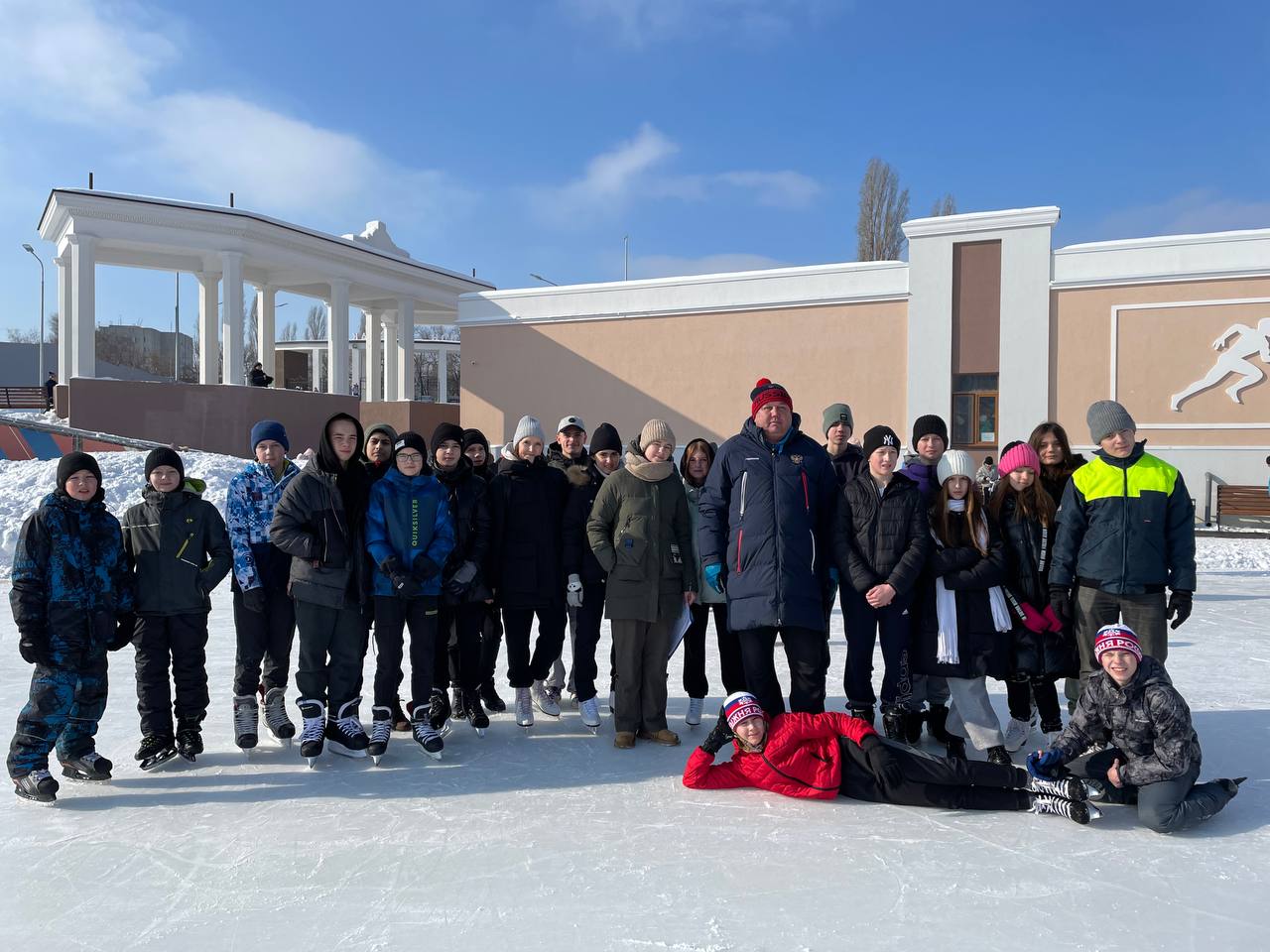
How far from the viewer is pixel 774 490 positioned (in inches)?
175

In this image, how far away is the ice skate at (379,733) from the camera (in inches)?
178

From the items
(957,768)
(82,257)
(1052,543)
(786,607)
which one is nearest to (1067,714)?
(1052,543)

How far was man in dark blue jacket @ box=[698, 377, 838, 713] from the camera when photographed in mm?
4387

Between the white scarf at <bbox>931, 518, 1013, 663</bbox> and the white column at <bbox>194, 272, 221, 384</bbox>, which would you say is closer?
the white scarf at <bbox>931, 518, 1013, 663</bbox>

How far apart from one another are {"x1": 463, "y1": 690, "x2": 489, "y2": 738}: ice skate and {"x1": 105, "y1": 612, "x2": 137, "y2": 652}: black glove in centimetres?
170

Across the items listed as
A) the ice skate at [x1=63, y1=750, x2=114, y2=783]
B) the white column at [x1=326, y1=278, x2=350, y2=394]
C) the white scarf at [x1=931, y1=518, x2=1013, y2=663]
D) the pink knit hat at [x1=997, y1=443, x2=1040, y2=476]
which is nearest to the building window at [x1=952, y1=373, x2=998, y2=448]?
the white column at [x1=326, y1=278, x2=350, y2=394]

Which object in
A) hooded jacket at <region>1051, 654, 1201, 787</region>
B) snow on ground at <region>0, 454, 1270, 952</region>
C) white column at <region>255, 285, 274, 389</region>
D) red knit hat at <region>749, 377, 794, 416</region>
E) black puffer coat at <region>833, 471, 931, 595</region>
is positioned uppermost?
white column at <region>255, 285, 274, 389</region>

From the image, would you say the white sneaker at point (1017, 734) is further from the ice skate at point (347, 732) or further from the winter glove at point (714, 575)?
the ice skate at point (347, 732)

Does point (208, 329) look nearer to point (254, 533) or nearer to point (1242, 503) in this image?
point (254, 533)

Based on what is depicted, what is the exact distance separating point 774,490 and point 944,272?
56.8 ft

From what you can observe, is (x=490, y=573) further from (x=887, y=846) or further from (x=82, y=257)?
(x=82, y=257)

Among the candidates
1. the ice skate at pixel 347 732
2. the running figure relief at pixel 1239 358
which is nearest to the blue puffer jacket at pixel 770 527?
the ice skate at pixel 347 732

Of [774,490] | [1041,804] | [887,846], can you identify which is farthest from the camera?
[774,490]

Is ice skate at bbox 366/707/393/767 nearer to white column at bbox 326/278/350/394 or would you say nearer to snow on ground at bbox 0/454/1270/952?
snow on ground at bbox 0/454/1270/952
